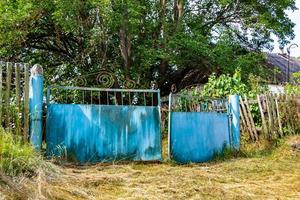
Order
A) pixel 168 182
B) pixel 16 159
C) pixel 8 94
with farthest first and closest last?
pixel 8 94 < pixel 168 182 < pixel 16 159

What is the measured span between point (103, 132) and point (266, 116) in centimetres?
475

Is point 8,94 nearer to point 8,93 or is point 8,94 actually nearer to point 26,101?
point 8,93

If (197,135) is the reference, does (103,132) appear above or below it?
above

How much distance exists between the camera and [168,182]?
605 centimetres

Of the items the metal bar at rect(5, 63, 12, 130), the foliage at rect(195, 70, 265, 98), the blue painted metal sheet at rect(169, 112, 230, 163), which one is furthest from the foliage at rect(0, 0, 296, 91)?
the metal bar at rect(5, 63, 12, 130)

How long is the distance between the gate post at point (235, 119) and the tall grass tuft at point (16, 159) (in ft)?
18.5

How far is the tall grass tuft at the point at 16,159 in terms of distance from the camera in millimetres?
5078

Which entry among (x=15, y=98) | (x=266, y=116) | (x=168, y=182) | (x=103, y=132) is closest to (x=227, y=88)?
(x=266, y=116)

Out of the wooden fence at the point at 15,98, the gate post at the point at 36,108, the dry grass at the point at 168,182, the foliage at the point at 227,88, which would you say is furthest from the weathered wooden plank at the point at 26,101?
the foliage at the point at 227,88

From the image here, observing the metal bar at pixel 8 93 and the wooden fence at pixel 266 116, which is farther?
the wooden fence at pixel 266 116

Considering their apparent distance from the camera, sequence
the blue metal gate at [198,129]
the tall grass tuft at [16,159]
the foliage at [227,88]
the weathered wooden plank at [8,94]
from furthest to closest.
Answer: the foliage at [227,88] → the blue metal gate at [198,129] → the weathered wooden plank at [8,94] → the tall grass tuft at [16,159]

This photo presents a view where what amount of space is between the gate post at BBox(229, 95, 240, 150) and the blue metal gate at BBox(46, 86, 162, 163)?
→ 8.78 ft

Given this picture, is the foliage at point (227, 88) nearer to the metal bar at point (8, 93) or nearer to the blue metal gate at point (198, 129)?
the blue metal gate at point (198, 129)

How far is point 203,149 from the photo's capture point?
9.14 meters
